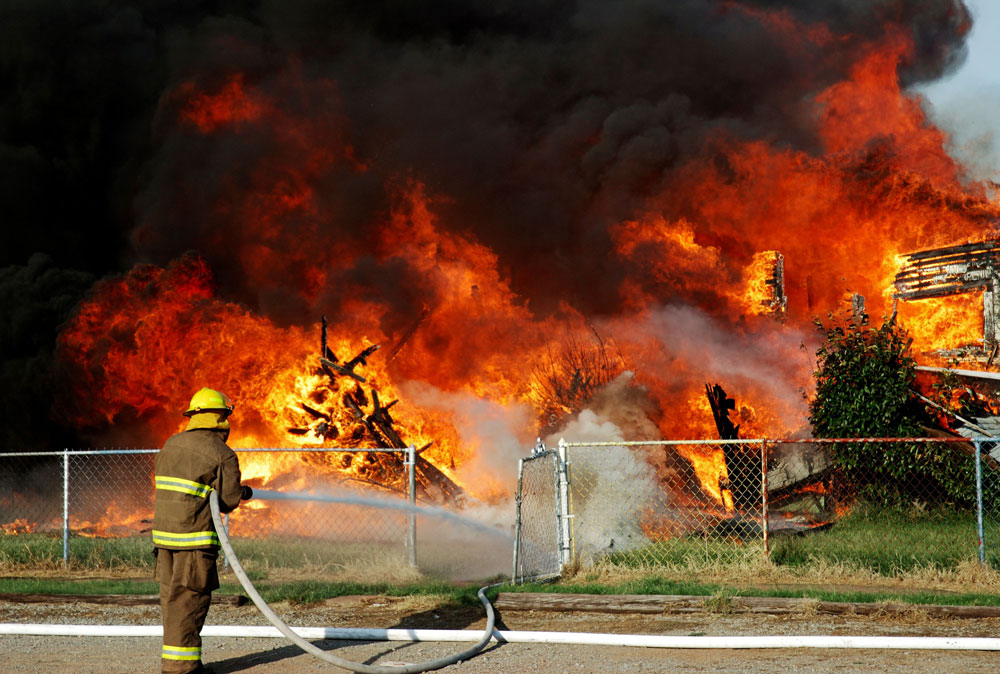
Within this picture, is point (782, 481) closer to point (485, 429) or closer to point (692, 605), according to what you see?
point (485, 429)

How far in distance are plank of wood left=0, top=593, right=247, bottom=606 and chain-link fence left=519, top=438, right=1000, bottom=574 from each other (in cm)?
314

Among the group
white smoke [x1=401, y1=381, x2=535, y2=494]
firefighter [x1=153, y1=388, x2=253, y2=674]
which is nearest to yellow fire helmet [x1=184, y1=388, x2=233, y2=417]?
firefighter [x1=153, y1=388, x2=253, y2=674]

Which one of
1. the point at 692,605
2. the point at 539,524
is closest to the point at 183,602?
the point at 692,605

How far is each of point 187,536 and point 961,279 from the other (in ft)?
49.7

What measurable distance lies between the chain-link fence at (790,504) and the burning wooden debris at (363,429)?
8.02ft

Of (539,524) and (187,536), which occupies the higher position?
(187,536)

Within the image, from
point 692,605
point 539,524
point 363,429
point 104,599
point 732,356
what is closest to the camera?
point 692,605

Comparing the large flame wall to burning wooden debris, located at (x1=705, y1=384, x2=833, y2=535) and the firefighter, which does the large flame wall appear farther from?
the firefighter

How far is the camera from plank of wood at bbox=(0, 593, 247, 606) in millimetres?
8031

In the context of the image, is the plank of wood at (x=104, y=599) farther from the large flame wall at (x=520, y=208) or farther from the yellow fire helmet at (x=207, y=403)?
the large flame wall at (x=520, y=208)

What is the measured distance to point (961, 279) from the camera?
55.1ft

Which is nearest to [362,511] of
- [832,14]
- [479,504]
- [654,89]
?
[479,504]

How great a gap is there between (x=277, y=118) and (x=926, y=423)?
1464cm

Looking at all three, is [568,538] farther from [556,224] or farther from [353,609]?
[556,224]
